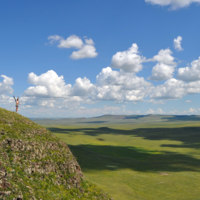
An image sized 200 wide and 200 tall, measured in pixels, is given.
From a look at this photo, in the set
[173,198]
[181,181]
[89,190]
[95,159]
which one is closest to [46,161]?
[89,190]

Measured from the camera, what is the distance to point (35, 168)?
2780 centimetres

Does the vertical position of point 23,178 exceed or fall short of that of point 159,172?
it exceeds it

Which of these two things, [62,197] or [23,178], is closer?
[23,178]

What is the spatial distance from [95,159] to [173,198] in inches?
1595

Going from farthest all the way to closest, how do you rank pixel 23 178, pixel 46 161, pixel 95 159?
pixel 95 159, pixel 46 161, pixel 23 178

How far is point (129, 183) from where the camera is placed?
5162cm

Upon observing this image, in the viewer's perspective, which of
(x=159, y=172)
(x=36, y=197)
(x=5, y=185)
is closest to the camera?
(x=5, y=185)

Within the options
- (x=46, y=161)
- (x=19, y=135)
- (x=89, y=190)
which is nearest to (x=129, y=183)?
(x=89, y=190)

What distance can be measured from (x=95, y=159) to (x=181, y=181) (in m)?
34.3

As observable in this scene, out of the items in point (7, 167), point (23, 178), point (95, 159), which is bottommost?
point (95, 159)

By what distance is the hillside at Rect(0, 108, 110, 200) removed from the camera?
2150 cm

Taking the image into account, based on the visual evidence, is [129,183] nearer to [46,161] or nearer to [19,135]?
[46,161]

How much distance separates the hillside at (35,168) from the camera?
21.5 m

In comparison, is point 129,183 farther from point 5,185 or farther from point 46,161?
point 5,185
